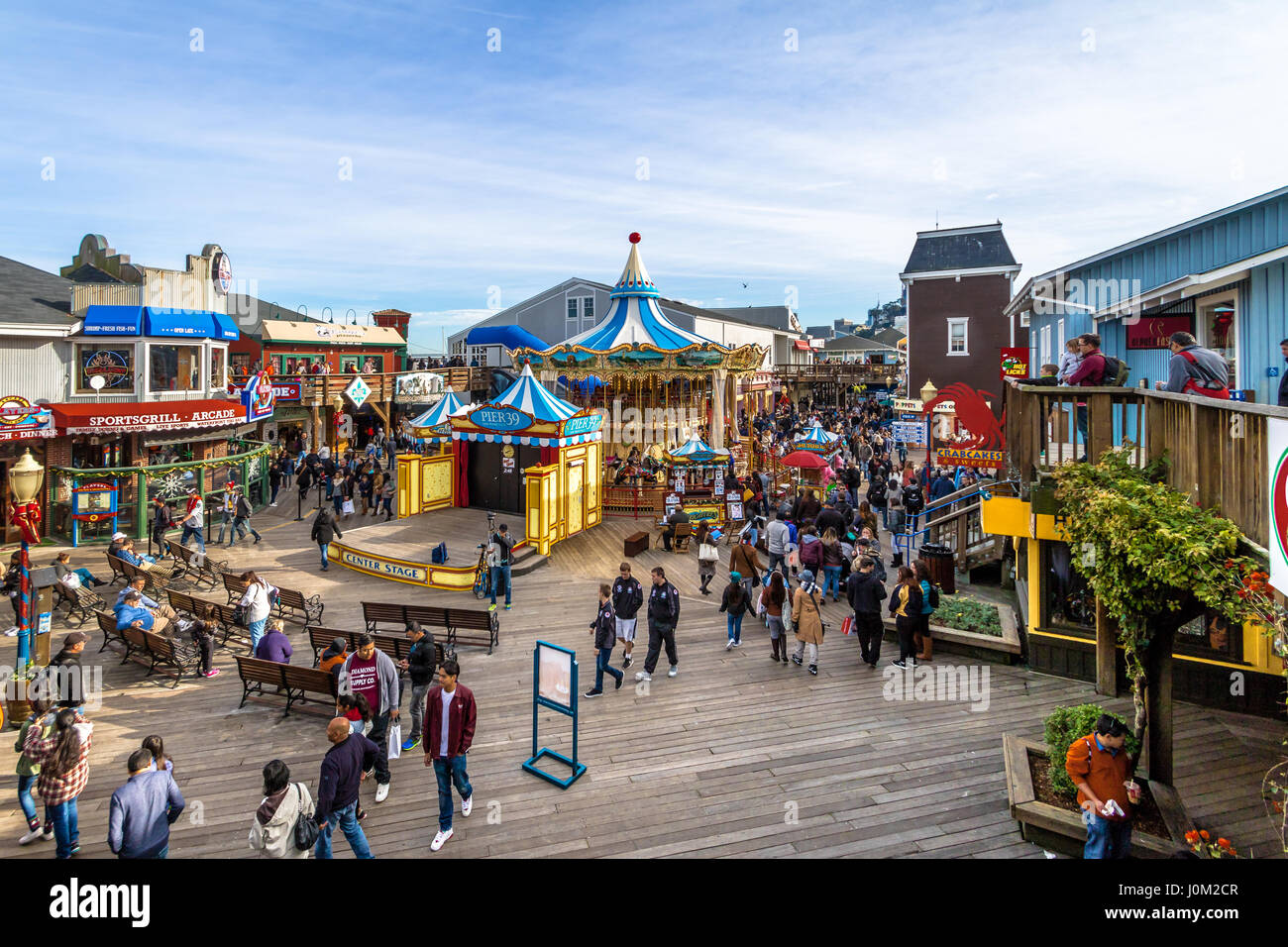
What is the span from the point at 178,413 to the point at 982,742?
2030 centimetres

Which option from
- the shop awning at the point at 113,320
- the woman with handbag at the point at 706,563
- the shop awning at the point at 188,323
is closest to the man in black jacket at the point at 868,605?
the woman with handbag at the point at 706,563

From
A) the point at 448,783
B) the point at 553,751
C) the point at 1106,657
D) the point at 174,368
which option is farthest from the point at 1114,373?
the point at 174,368

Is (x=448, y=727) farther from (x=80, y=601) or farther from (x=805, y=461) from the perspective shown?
(x=805, y=461)

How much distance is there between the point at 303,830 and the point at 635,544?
11997 mm

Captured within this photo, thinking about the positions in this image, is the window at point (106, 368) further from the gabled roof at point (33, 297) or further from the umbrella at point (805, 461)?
the umbrella at point (805, 461)

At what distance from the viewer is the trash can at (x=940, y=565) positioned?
492 inches

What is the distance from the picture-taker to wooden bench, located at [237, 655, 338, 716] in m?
8.22

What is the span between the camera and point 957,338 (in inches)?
1293

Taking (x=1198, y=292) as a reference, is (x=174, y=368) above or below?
above

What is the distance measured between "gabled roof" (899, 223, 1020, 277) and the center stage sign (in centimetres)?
2184

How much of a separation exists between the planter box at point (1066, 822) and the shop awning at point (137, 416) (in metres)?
20.7

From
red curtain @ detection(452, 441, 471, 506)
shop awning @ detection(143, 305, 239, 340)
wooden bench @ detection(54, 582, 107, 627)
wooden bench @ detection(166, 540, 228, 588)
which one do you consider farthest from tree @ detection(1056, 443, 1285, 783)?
shop awning @ detection(143, 305, 239, 340)
